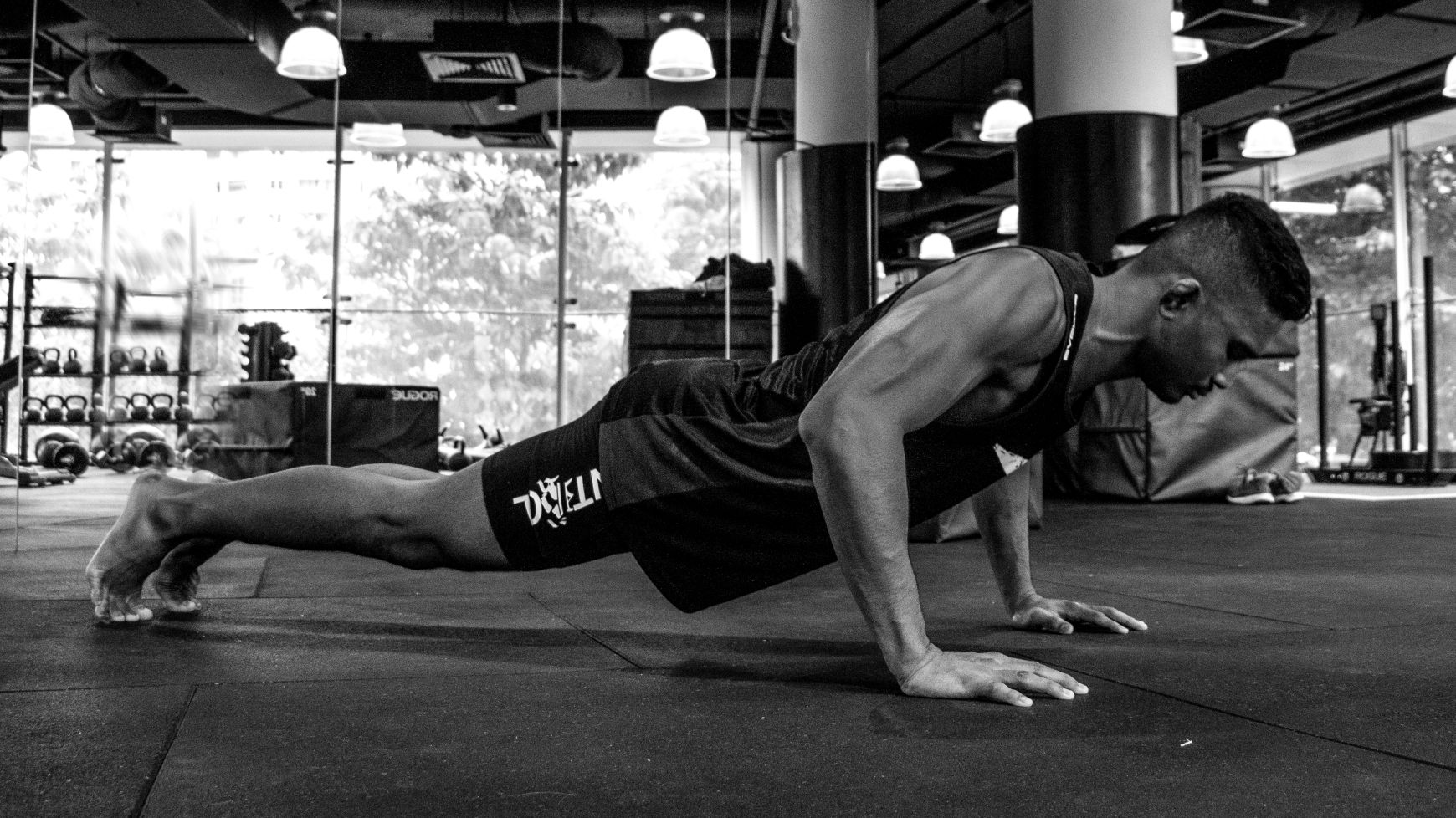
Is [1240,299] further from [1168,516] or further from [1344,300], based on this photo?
[1344,300]

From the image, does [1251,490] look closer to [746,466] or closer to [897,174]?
[746,466]

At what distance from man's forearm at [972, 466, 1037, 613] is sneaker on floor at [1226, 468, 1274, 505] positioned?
165 inches

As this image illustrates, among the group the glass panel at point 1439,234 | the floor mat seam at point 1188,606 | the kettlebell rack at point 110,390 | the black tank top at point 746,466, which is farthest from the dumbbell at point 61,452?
the glass panel at point 1439,234

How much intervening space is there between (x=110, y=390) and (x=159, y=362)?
402 millimetres

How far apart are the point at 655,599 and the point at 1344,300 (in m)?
12.5

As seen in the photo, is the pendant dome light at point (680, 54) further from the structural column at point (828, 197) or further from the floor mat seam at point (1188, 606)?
the floor mat seam at point (1188, 606)

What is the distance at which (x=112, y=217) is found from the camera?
20.8ft

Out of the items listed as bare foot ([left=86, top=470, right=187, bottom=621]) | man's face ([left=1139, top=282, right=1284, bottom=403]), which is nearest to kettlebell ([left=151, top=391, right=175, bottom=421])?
bare foot ([left=86, top=470, right=187, bottom=621])

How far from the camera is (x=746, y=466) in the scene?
1874 mm

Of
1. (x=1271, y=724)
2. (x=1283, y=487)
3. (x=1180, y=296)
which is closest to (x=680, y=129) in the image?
(x=1283, y=487)

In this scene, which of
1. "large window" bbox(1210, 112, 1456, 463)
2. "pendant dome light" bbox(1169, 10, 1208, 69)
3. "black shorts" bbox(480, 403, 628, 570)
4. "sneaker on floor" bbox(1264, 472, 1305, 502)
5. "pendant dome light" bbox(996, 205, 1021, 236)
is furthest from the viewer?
"pendant dome light" bbox(996, 205, 1021, 236)

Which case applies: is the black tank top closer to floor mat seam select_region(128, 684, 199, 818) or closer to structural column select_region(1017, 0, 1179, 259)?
floor mat seam select_region(128, 684, 199, 818)

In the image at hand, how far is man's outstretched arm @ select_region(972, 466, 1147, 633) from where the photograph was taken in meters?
2.11

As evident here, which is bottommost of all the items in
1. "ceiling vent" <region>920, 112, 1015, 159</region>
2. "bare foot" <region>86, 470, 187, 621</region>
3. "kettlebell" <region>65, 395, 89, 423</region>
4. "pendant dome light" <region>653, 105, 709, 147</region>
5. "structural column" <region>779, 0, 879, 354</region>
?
"bare foot" <region>86, 470, 187, 621</region>
